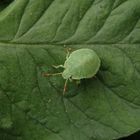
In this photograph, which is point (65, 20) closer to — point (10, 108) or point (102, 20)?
point (102, 20)

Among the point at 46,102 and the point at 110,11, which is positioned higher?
the point at 110,11

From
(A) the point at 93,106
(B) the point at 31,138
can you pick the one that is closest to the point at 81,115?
(A) the point at 93,106

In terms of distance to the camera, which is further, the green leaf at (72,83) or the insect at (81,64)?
the green leaf at (72,83)

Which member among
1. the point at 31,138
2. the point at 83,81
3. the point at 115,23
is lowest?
the point at 31,138

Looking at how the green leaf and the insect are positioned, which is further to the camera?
the green leaf
